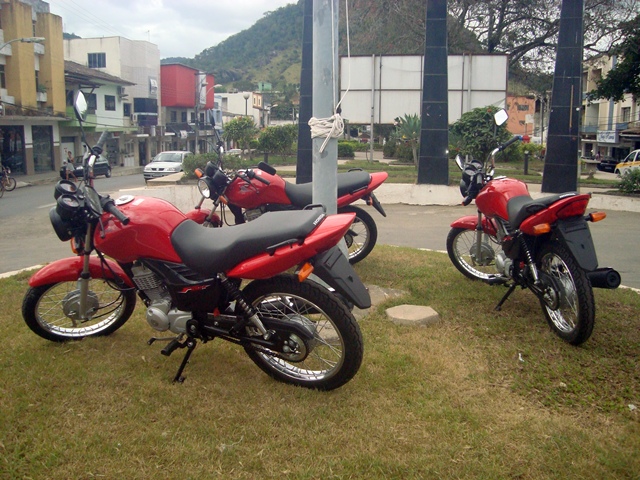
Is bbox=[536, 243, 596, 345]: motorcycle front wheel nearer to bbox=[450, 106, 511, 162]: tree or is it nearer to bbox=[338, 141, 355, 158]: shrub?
bbox=[450, 106, 511, 162]: tree

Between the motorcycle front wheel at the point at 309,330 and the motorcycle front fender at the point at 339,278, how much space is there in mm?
86

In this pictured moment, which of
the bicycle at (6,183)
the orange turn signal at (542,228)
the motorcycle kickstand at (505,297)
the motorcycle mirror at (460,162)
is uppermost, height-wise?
the motorcycle mirror at (460,162)

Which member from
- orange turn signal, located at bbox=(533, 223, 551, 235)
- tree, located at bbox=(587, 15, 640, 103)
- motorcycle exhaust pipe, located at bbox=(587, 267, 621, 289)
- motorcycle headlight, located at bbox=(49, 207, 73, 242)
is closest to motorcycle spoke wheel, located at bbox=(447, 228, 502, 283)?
orange turn signal, located at bbox=(533, 223, 551, 235)

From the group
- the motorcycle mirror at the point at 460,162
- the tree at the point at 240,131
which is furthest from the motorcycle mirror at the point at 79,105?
the tree at the point at 240,131

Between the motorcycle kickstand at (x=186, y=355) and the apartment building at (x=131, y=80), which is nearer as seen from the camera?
the motorcycle kickstand at (x=186, y=355)

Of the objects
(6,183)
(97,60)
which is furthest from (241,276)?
(97,60)

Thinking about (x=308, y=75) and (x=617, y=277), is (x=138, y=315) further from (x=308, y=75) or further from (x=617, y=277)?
(x=308, y=75)

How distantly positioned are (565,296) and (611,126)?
52.0 m

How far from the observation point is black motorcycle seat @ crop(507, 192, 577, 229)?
4.09 metres

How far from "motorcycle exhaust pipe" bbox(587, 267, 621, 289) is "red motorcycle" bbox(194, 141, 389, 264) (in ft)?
8.01

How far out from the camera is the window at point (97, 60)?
48.2 metres

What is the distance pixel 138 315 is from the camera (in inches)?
183

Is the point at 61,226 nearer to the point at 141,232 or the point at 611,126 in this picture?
the point at 141,232

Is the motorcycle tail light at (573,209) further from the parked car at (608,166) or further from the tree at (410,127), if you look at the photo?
the parked car at (608,166)
